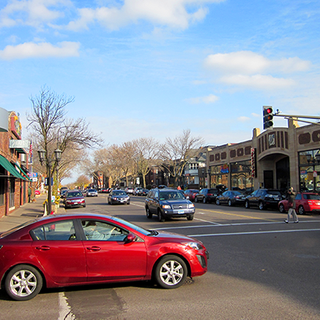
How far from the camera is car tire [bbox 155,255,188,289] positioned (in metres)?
6.09

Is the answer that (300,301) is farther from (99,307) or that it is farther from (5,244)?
(5,244)

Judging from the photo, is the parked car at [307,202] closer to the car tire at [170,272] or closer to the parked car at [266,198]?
the parked car at [266,198]

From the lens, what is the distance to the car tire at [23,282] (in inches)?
220

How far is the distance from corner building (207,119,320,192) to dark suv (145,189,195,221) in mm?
14423

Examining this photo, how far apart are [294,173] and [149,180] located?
72782 millimetres

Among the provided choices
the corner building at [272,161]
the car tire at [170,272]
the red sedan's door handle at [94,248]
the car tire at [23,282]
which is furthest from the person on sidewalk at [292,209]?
the car tire at [23,282]

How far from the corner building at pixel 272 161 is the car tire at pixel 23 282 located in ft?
84.4

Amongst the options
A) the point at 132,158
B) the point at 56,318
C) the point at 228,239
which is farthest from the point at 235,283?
the point at 132,158

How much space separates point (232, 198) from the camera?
3088 centimetres

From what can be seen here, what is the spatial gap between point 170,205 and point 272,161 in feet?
88.8

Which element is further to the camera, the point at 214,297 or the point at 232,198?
the point at 232,198

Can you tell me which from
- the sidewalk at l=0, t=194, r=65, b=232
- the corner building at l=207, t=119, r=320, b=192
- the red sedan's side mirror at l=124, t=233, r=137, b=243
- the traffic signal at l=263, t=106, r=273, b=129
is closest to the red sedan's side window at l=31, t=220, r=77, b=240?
the red sedan's side mirror at l=124, t=233, r=137, b=243

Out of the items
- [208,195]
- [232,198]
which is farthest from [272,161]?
[232,198]

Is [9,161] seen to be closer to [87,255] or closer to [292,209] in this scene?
[292,209]
